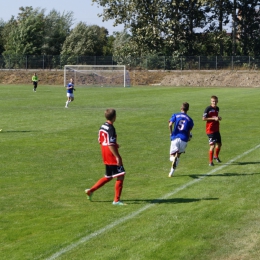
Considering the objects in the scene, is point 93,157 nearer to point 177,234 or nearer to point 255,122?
point 177,234

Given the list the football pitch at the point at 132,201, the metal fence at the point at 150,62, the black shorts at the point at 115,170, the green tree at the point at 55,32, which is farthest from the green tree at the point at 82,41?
the black shorts at the point at 115,170

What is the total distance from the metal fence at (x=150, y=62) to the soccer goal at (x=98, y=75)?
3790 millimetres

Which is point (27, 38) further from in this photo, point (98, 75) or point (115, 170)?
point (115, 170)

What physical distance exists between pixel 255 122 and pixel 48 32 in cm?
8174

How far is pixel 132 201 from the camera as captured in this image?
11641 mm

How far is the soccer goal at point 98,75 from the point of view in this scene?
2865 inches

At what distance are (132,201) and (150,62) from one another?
7079 centimetres

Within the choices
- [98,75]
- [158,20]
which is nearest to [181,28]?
[158,20]

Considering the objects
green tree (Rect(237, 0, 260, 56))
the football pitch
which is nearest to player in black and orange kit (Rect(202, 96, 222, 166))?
the football pitch

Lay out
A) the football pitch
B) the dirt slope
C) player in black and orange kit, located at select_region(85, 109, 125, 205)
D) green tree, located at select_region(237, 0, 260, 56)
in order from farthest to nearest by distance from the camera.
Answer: green tree, located at select_region(237, 0, 260, 56), the dirt slope, player in black and orange kit, located at select_region(85, 109, 125, 205), the football pitch

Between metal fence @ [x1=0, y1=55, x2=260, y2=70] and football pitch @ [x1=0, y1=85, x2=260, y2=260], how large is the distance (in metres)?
58.9

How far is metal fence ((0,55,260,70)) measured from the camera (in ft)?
263

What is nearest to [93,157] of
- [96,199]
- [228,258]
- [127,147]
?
[127,147]

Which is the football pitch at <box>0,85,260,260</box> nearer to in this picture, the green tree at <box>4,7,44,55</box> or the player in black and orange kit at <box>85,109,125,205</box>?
the player in black and orange kit at <box>85,109,125,205</box>
